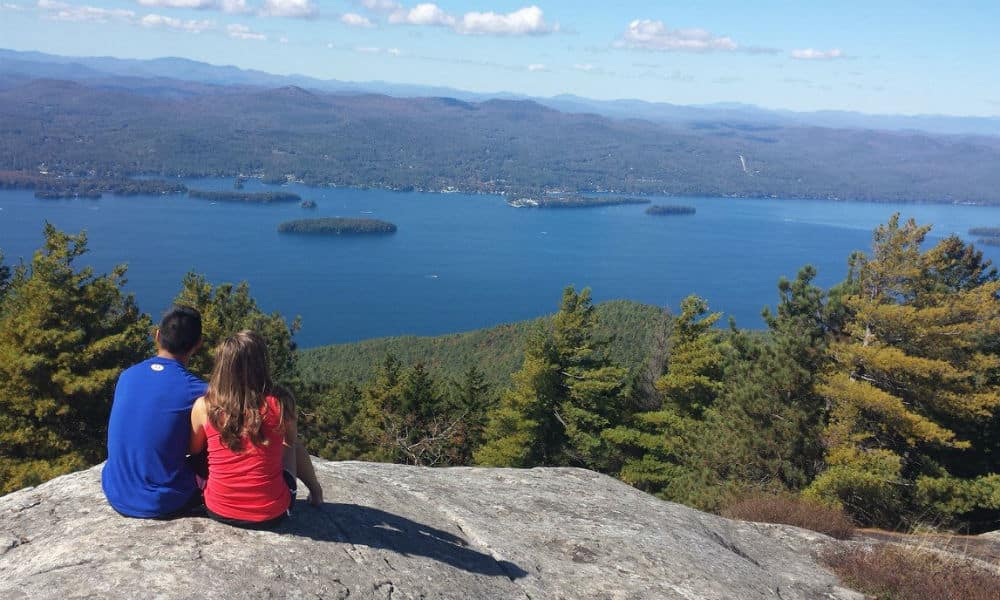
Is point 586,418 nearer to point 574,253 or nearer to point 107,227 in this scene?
point 574,253

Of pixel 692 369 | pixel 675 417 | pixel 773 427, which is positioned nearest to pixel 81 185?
pixel 692 369

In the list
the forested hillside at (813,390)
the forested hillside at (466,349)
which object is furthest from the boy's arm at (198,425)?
the forested hillside at (466,349)

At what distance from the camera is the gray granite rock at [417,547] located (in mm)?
4020

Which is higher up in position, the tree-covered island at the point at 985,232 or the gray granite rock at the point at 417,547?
the gray granite rock at the point at 417,547

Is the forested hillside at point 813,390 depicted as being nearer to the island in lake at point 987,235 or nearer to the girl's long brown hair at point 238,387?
the girl's long brown hair at point 238,387

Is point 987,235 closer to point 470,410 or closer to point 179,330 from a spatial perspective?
point 470,410

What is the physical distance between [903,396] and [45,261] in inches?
732

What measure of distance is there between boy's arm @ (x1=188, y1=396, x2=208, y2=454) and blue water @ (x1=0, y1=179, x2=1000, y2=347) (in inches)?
2961

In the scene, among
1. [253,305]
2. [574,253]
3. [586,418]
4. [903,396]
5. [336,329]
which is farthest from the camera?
[574,253]

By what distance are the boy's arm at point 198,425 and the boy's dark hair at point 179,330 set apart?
36 cm

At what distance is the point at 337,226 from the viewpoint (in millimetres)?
147375

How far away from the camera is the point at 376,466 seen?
786 cm

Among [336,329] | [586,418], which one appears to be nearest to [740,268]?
[336,329]

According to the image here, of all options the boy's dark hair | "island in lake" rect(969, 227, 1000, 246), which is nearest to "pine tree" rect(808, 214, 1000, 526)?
the boy's dark hair
